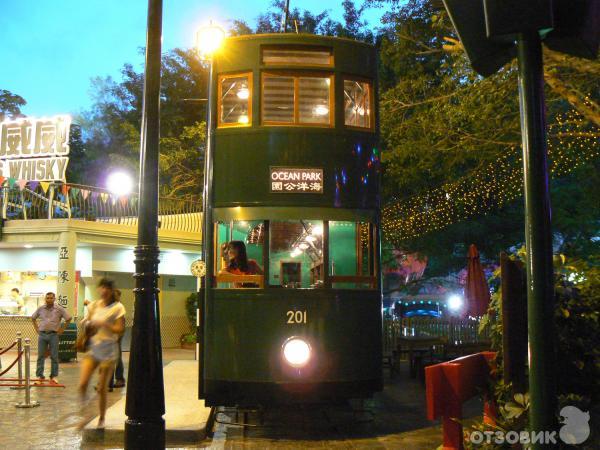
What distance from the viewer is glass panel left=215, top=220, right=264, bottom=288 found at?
9016 mm

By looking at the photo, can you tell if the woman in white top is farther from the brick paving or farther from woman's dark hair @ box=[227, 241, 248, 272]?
woman's dark hair @ box=[227, 241, 248, 272]

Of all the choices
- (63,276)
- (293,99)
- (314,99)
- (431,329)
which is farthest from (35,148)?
(314,99)

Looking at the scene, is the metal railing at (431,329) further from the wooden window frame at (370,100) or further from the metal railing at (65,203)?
the wooden window frame at (370,100)

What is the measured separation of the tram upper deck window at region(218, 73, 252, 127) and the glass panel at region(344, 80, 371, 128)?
133cm

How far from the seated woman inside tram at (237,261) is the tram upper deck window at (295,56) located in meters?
2.48

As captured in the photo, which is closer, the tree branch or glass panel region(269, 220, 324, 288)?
glass panel region(269, 220, 324, 288)

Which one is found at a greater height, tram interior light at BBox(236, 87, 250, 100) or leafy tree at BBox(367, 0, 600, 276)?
leafy tree at BBox(367, 0, 600, 276)

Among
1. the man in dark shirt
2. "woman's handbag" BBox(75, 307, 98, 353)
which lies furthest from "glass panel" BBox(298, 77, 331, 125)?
the man in dark shirt

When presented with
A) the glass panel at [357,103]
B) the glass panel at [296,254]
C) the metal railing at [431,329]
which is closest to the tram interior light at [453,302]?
the metal railing at [431,329]

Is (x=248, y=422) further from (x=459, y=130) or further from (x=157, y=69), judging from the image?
(x=459, y=130)

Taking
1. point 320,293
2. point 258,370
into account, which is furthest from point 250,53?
point 258,370

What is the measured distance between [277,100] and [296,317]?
289 centimetres

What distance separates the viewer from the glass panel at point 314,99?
9.10 m

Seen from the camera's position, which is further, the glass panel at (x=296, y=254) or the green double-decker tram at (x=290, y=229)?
the glass panel at (x=296, y=254)
